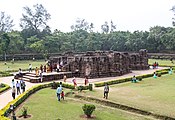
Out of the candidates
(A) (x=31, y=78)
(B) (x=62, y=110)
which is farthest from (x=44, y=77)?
(B) (x=62, y=110)

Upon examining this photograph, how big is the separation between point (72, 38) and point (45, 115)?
163ft

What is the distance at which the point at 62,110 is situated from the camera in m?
15.1

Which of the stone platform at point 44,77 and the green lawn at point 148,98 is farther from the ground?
the stone platform at point 44,77

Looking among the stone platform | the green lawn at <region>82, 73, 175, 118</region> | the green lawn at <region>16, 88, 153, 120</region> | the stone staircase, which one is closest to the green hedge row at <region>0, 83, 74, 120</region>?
the green lawn at <region>16, 88, 153, 120</region>

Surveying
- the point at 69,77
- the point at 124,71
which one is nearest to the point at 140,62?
the point at 124,71

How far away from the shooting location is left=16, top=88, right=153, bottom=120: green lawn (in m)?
13.8

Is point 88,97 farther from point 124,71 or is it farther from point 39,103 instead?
point 124,71

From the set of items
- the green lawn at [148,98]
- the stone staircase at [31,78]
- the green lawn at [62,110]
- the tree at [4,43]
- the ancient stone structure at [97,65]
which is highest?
the tree at [4,43]

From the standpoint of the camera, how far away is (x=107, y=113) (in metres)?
14.6

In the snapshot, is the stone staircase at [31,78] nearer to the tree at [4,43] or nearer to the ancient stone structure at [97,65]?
the ancient stone structure at [97,65]

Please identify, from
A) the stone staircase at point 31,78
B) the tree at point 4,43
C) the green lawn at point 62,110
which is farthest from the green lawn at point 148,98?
the tree at point 4,43

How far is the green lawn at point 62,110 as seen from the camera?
45.2ft

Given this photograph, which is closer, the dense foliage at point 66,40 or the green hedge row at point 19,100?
the green hedge row at point 19,100

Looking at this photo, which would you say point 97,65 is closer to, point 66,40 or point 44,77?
point 44,77
